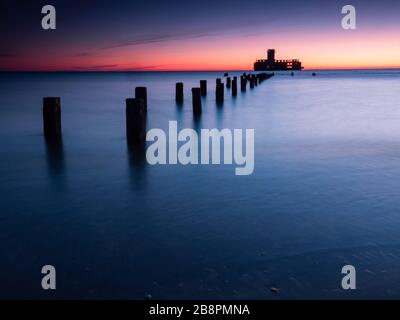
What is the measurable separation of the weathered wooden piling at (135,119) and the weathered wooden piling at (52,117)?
135 centimetres

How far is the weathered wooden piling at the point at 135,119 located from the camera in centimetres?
688

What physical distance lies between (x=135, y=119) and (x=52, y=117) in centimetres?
174

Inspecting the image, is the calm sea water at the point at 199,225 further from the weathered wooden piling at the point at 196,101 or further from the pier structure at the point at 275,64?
the pier structure at the point at 275,64

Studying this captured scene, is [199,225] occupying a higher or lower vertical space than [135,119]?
lower

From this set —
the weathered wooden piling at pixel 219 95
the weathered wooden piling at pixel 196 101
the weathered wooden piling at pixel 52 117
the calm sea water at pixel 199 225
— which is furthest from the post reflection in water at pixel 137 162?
the weathered wooden piling at pixel 219 95

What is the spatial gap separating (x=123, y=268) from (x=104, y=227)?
840 mm

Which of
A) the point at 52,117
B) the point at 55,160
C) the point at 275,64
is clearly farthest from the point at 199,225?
the point at 275,64

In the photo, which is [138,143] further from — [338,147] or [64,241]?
[64,241]

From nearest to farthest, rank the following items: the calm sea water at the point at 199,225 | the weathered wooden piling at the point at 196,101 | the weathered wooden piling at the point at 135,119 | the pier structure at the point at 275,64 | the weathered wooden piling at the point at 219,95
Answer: the calm sea water at the point at 199,225, the weathered wooden piling at the point at 135,119, the weathered wooden piling at the point at 196,101, the weathered wooden piling at the point at 219,95, the pier structure at the point at 275,64

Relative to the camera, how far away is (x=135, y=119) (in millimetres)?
7102

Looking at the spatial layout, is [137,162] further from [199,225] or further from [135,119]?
[199,225]

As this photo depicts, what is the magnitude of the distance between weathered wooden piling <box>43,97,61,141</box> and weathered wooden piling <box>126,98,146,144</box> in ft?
4.42

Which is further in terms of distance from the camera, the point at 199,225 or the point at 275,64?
the point at 275,64
